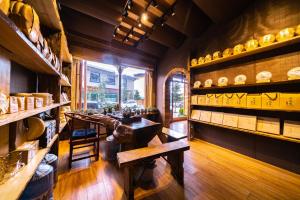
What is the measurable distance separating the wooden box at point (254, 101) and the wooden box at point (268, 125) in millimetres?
259

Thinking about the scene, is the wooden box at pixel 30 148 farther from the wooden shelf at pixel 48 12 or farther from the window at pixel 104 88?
the window at pixel 104 88

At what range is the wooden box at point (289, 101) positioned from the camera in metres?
1.85

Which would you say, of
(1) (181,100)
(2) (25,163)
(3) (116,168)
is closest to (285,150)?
(3) (116,168)

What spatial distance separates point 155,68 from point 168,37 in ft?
4.62

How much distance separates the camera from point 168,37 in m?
3.80

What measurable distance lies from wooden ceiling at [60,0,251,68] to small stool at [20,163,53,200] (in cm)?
269

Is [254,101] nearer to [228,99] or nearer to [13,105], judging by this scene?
[228,99]

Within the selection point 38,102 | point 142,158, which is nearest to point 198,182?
point 142,158

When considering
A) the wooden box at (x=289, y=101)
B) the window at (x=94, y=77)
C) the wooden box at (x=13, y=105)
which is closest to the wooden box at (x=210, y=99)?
the wooden box at (x=289, y=101)

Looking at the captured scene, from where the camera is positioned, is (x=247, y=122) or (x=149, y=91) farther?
(x=149, y=91)

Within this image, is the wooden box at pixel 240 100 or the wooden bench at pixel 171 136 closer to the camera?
the wooden bench at pixel 171 136

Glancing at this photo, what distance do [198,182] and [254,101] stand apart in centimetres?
173

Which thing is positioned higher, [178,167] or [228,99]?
[228,99]

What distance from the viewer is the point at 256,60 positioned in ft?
8.02
